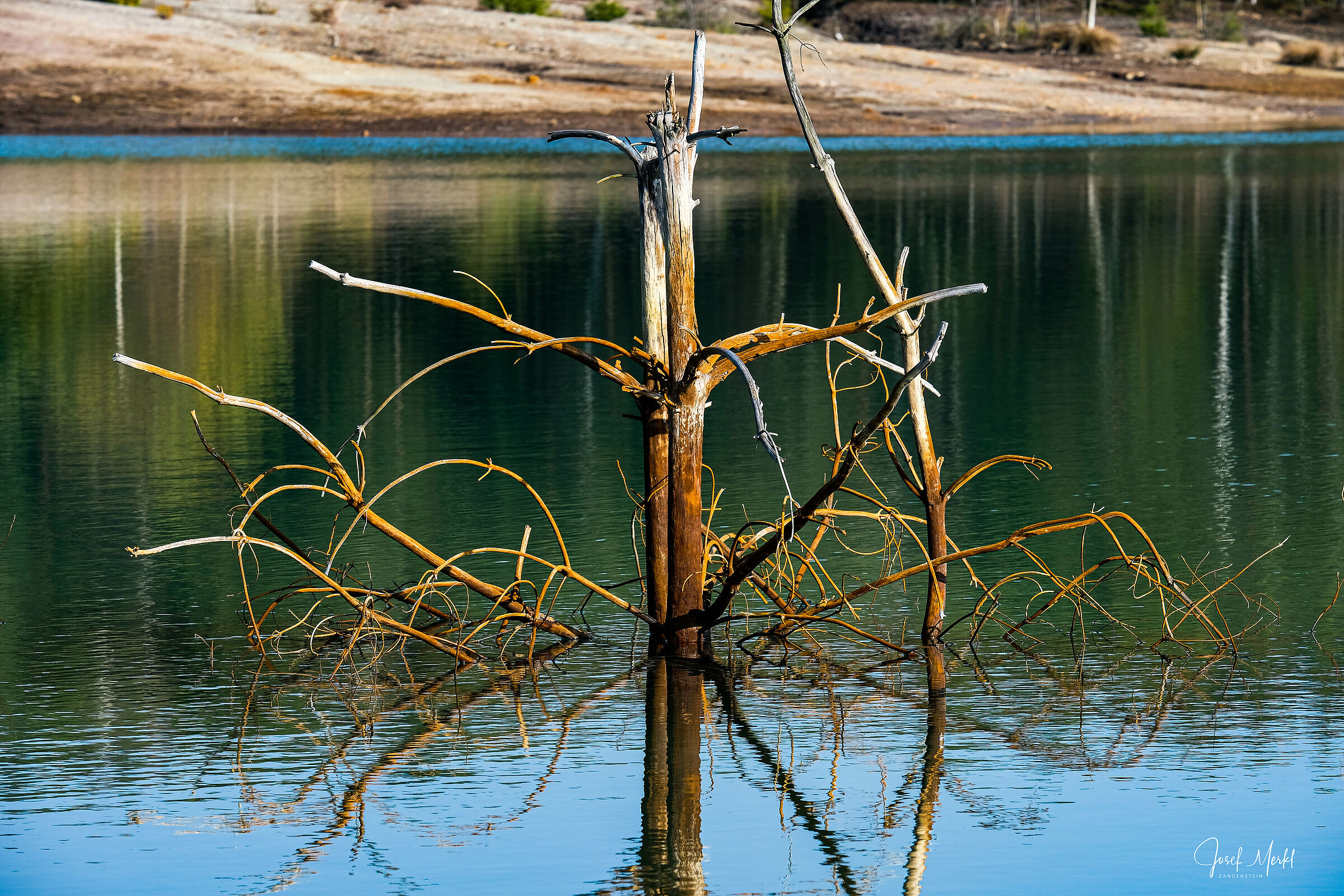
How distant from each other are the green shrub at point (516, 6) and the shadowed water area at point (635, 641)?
53.9 meters

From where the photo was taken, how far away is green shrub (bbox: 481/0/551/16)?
2817 inches

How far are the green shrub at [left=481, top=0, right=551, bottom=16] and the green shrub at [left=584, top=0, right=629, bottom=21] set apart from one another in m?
3.56

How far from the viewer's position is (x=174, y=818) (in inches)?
207

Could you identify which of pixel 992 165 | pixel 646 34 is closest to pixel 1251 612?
pixel 992 165

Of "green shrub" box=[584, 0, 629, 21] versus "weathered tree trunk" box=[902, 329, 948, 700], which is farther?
"green shrub" box=[584, 0, 629, 21]

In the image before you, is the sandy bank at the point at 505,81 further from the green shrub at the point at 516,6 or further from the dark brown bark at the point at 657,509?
the dark brown bark at the point at 657,509

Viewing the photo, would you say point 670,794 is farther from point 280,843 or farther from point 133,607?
point 133,607

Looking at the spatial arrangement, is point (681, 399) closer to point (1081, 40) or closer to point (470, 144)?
point (470, 144)

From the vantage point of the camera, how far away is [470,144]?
49219 mm

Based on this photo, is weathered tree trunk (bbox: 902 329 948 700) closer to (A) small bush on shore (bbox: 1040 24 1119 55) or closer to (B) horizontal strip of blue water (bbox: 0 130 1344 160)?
(B) horizontal strip of blue water (bbox: 0 130 1344 160)

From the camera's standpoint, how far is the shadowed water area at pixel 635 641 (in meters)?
5.05

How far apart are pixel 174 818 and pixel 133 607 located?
2.62 m

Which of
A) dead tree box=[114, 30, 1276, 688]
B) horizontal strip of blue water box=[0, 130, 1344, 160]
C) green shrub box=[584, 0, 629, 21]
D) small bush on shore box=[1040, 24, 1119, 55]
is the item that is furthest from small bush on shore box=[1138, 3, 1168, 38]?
A: dead tree box=[114, 30, 1276, 688]

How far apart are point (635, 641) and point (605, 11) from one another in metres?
71.1
